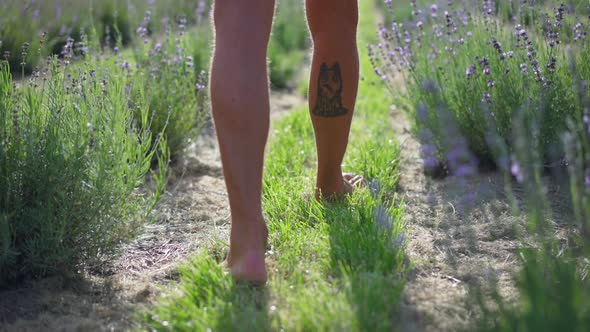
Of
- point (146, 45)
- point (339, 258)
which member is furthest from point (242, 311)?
point (146, 45)

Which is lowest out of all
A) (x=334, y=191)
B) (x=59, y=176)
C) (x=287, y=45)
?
(x=334, y=191)

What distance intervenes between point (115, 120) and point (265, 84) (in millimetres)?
597

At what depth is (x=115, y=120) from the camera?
83.6 inches

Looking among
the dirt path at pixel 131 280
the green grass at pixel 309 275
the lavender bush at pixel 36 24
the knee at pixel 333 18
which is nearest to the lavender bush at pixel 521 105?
the green grass at pixel 309 275

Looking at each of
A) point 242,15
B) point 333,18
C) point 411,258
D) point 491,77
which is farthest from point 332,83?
point 491,77

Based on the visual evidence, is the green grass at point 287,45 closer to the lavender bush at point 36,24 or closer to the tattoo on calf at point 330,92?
the lavender bush at point 36,24

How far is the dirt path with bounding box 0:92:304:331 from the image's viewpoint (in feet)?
5.94

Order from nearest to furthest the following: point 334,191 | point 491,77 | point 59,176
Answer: point 59,176
point 334,191
point 491,77

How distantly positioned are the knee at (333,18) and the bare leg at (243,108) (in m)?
0.46

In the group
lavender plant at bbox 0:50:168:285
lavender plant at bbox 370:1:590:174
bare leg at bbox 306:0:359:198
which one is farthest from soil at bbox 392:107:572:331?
lavender plant at bbox 0:50:168:285

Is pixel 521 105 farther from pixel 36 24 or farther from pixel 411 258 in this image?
pixel 36 24

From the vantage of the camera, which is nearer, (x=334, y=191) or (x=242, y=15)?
(x=242, y=15)

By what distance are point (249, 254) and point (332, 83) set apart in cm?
80

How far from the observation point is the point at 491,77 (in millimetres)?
2748
